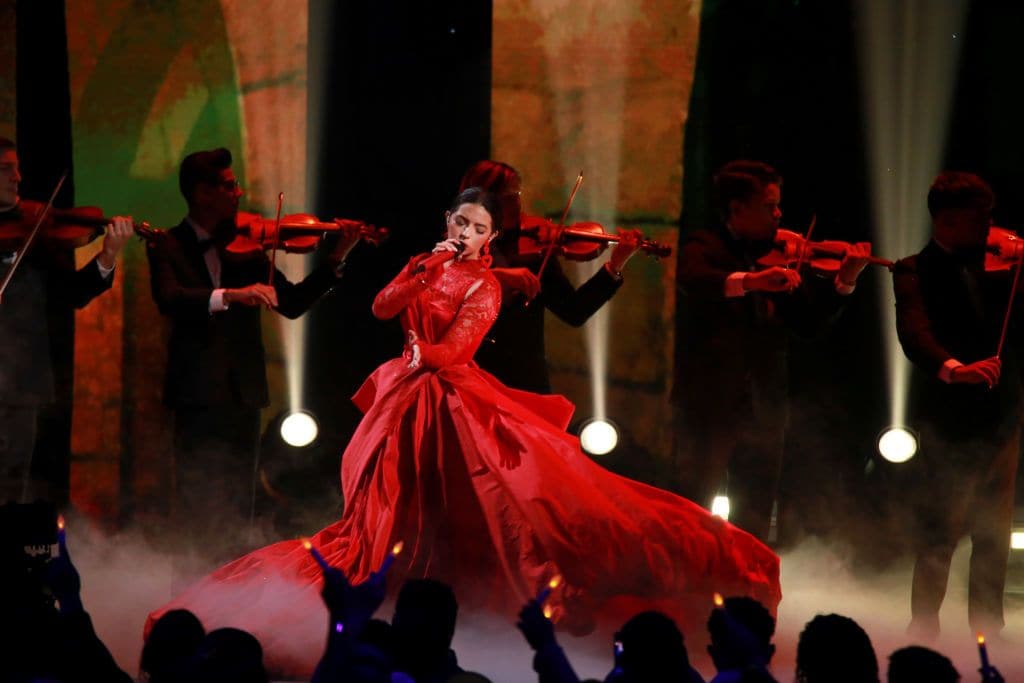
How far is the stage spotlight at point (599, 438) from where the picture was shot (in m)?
6.31

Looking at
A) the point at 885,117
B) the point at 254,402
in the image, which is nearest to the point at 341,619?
the point at 254,402

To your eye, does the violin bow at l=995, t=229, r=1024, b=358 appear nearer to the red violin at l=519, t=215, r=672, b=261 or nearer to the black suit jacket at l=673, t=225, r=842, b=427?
Result: the black suit jacket at l=673, t=225, r=842, b=427

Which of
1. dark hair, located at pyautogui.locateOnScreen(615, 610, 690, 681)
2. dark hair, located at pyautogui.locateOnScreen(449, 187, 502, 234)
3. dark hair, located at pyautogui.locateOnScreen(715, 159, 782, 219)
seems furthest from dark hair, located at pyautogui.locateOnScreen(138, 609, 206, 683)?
dark hair, located at pyautogui.locateOnScreen(715, 159, 782, 219)

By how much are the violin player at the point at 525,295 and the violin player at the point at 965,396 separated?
112 cm

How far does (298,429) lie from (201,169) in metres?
1.27

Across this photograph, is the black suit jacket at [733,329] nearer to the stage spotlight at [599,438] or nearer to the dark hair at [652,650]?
the stage spotlight at [599,438]

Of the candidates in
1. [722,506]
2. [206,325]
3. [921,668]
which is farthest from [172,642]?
[722,506]

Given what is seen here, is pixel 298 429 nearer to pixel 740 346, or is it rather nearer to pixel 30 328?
pixel 30 328

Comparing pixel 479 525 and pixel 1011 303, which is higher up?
pixel 1011 303

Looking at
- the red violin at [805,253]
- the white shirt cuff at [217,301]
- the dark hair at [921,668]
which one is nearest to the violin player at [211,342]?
the white shirt cuff at [217,301]

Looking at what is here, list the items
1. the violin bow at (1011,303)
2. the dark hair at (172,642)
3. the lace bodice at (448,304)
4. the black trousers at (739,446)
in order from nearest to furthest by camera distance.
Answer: the dark hair at (172,642), the lace bodice at (448,304), the violin bow at (1011,303), the black trousers at (739,446)

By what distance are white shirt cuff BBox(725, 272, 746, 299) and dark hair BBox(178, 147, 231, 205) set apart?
2.03m

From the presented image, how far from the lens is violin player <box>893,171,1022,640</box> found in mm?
5277

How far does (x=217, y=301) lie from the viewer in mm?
5605
